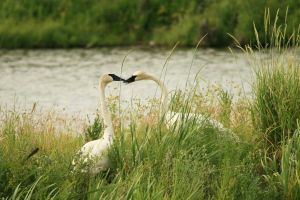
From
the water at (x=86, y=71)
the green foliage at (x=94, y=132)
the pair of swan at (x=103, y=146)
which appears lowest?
the water at (x=86, y=71)

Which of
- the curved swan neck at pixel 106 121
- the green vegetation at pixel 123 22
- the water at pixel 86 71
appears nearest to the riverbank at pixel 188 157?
the curved swan neck at pixel 106 121

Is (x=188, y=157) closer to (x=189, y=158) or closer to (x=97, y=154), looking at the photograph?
(x=189, y=158)

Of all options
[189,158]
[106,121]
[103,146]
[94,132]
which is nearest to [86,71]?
[94,132]

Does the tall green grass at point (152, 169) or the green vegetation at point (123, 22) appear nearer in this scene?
the tall green grass at point (152, 169)

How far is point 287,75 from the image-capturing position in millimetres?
8750

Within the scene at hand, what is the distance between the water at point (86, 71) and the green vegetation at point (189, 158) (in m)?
10.1

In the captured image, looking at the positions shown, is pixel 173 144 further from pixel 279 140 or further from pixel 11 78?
pixel 11 78

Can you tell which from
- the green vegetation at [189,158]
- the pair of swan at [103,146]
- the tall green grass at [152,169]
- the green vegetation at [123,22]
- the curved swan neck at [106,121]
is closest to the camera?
the tall green grass at [152,169]

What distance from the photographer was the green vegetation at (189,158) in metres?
6.77

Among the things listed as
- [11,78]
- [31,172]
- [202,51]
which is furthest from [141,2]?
[31,172]

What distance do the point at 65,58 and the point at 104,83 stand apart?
75.4 feet

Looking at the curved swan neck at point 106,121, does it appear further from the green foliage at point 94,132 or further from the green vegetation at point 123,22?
the green vegetation at point 123,22

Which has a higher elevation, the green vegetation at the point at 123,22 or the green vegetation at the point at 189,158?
the green vegetation at the point at 189,158

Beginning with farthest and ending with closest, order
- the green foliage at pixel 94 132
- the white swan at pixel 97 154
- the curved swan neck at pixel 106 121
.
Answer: the green foliage at pixel 94 132
the curved swan neck at pixel 106 121
the white swan at pixel 97 154
